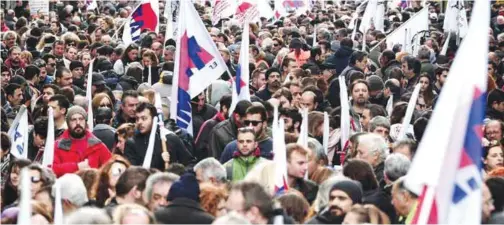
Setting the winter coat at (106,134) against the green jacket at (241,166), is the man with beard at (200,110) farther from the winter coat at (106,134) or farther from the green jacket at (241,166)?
the green jacket at (241,166)

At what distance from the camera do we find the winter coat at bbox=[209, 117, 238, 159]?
1365 centimetres

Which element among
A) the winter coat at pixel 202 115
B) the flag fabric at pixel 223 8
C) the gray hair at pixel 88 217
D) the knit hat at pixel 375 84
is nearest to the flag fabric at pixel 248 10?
the flag fabric at pixel 223 8

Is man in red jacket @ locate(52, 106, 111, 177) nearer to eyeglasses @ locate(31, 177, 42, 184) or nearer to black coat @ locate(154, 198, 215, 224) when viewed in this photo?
eyeglasses @ locate(31, 177, 42, 184)

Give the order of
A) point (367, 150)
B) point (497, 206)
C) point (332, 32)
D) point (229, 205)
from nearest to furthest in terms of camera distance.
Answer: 1. point (229, 205)
2. point (497, 206)
3. point (367, 150)
4. point (332, 32)

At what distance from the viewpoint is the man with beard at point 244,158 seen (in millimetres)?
11781

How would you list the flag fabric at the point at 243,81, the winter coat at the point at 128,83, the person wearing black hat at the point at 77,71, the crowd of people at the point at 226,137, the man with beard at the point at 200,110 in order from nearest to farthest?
1. the crowd of people at the point at 226,137
2. the flag fabric at the point at 243,81
3. the man with beard at the point at 200,110
4. the winter coat at the point at 128,83
5. the person wearing black hat at the point at 77,71

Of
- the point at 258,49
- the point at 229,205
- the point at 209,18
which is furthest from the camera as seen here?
the point at 209,18

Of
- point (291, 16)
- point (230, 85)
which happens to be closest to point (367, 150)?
point (230, 85)

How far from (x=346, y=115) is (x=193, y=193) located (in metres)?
4.53

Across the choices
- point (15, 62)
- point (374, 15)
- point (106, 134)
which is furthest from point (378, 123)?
point (374, 15)

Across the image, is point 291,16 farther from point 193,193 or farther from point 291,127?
point 193,193

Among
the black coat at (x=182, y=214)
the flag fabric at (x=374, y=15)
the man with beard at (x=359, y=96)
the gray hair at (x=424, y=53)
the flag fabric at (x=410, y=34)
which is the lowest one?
the black coat at (x=182, y=214)

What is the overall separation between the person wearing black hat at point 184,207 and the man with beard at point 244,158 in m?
2.17

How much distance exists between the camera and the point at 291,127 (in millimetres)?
13727
